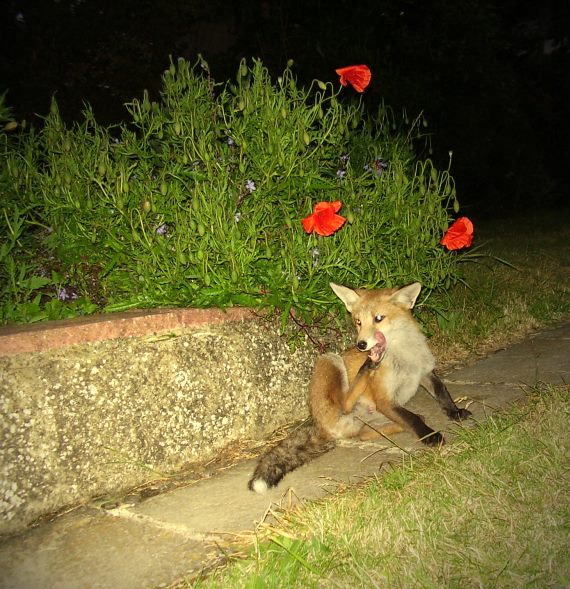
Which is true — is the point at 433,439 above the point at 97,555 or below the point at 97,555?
above

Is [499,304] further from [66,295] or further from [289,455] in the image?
[66,295]

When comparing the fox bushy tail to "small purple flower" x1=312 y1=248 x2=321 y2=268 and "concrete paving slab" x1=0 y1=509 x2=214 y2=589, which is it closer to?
"concrete paving slab" x1=0 y1=509 x2=214 y2=589

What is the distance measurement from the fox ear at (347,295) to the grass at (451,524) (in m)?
1.09

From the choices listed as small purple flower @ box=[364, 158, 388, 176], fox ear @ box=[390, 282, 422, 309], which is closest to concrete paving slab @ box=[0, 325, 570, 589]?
fox ear @ box=[390, 282, 422, 309]

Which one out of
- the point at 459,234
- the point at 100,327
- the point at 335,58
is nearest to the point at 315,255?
the point at 459,234

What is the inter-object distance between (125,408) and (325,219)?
157cm

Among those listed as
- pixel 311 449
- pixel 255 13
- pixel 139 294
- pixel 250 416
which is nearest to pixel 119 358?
pixel 139 294

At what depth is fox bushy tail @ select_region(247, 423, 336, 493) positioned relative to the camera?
9.89 feet

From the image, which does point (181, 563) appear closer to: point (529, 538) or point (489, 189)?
point (529, 538)

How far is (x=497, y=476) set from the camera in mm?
2689

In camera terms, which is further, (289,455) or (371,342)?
(371,342)

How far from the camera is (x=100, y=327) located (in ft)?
10.5

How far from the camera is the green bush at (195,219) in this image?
3.73m

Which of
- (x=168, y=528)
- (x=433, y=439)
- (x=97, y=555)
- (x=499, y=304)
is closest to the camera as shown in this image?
(x=97, y=555)
